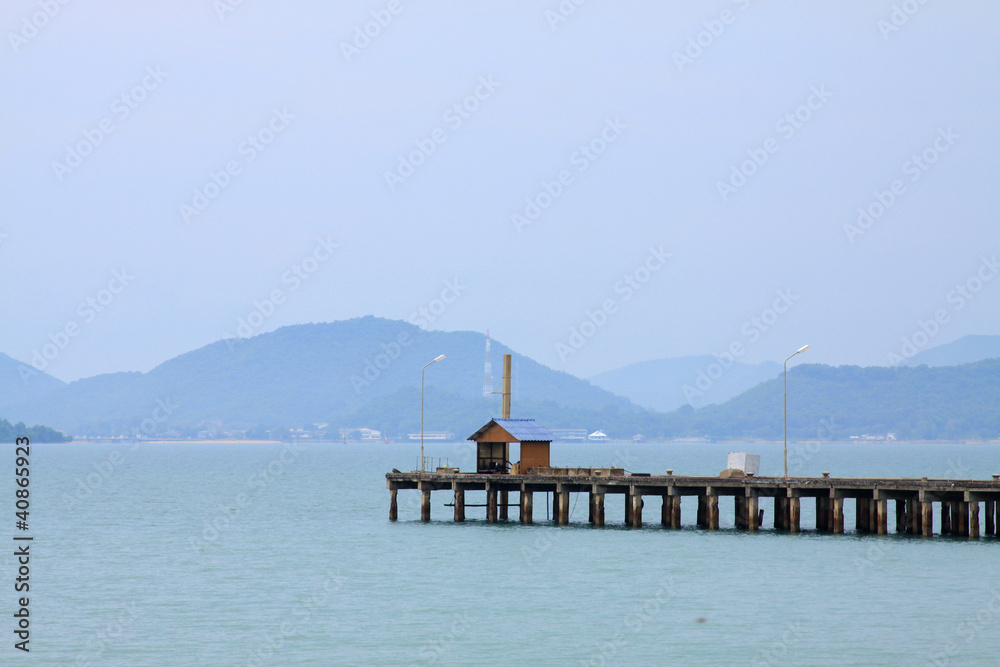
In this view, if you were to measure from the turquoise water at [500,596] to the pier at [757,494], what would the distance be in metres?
1.42

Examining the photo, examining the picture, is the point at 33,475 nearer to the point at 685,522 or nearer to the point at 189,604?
the point at 685,522

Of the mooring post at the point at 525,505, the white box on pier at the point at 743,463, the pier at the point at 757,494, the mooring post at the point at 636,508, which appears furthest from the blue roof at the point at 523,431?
the white box on pier at the point at 743,463

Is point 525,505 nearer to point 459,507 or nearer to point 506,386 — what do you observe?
point 459,507

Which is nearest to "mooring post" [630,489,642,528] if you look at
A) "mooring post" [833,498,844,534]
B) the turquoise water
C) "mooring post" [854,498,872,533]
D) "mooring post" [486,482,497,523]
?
the turquoise water

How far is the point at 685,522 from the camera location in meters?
86.3

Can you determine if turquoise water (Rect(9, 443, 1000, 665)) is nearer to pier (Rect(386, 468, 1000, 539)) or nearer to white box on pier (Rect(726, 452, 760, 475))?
pier (Rect(386, 468, 1000, 539))

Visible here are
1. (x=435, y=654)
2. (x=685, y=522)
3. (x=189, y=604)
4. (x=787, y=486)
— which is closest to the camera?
(x=435, y=654)

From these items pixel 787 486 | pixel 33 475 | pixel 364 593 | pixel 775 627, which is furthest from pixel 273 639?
pixel 33 475

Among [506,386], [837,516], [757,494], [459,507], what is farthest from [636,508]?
[506,386]

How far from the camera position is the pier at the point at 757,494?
61781 mm

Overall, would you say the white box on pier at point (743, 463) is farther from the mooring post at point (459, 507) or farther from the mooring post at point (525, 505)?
the mooring post at point (459, 507)

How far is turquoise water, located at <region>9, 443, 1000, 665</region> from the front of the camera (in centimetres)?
4012

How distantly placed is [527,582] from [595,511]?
1946cm

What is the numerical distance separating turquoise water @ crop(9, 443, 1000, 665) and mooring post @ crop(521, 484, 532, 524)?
1.23 m
